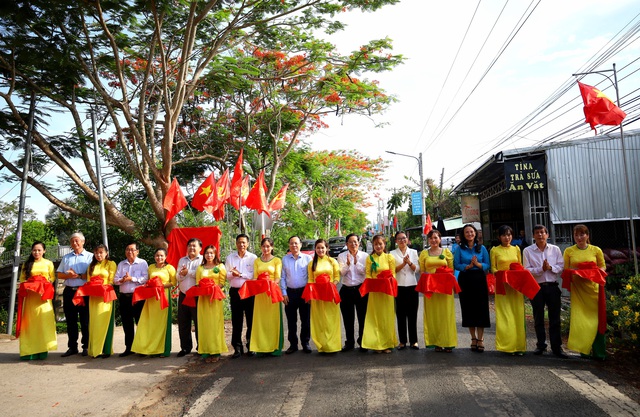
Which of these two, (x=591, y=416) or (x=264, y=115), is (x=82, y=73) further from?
(x=591, y=416)

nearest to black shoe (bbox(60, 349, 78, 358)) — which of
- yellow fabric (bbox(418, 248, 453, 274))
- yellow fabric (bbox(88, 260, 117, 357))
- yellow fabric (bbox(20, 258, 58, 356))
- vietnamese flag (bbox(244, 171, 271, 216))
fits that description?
yellow fabric (bbox(20, 258, 58, 356))

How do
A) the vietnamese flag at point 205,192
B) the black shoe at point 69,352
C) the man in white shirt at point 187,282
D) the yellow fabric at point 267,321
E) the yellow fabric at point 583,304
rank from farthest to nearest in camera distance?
the vietnamese flag at point 205,192, the black shoe at point 69,352, the man in white shirt at point 187,282, the yellow fabric at point 267,321, the yellow fabric at point 583,304

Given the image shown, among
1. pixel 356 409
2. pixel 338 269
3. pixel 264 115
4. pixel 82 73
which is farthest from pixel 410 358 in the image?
pixel 264 115

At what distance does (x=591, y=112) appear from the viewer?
8.32m

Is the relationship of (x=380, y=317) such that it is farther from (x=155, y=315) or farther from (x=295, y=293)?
(x=155, y=315)

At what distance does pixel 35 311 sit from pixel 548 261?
6.81 meters

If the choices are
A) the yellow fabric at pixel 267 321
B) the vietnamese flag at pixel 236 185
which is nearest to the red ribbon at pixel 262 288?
the yellow fabric at pixel 267 321

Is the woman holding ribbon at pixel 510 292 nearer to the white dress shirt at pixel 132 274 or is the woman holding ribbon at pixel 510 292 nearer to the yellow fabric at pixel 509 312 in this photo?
the yellow fabric at pixel 509 312

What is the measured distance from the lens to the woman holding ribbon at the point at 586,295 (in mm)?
5609

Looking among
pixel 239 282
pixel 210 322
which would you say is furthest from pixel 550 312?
pixel 210 322

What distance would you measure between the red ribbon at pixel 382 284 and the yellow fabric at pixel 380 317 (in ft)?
0.26

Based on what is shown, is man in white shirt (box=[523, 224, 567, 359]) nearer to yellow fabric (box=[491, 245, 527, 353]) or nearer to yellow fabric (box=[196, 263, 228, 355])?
yellow fabric (box=[491, 245, 527, 353])

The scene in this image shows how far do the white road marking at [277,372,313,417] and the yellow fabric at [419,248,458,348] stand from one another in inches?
69.7

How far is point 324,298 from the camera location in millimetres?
6184
